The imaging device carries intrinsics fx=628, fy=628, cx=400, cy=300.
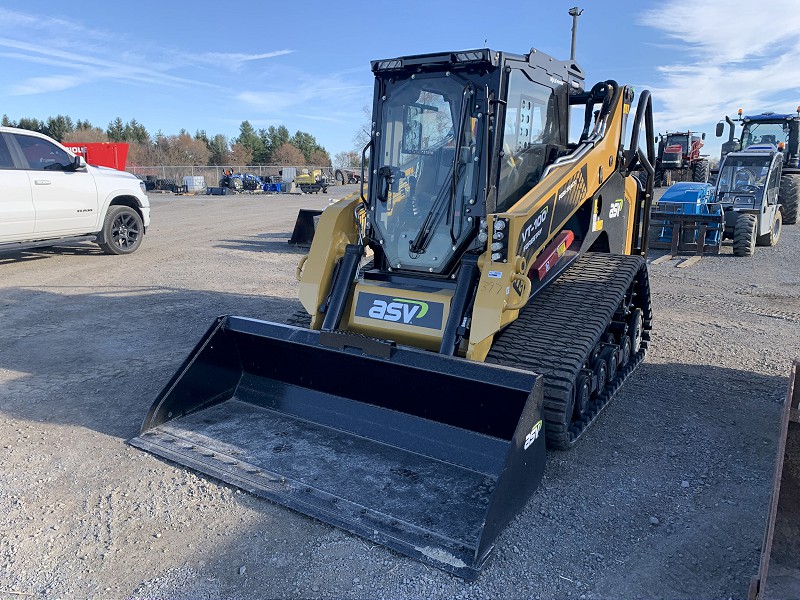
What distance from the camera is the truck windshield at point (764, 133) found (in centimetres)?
1766

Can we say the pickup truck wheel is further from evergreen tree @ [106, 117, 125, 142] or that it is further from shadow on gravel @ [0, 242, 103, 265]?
evergreen tree @ [106, 117, 125, 142]

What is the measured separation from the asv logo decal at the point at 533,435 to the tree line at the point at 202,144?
202 feet

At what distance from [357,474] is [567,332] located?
168 cm

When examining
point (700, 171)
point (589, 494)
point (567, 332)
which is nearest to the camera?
A: point (589, 494)

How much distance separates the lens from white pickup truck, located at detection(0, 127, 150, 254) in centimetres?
908

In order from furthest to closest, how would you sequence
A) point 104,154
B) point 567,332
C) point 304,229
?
point 104,154 < point 304,229 < point 567,332

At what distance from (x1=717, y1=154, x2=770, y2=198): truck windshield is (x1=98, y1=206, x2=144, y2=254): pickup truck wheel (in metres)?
12.3

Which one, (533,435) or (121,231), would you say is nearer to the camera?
(533,435)

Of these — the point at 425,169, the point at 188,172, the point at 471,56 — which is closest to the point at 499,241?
the point at 425,169

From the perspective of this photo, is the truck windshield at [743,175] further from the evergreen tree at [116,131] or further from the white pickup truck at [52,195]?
the evergreen tree at [116,131]

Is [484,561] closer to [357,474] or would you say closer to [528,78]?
[357,474]

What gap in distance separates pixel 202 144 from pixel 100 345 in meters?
67.9

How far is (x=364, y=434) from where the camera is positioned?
4.11m

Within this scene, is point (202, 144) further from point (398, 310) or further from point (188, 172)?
point (398, 310)
